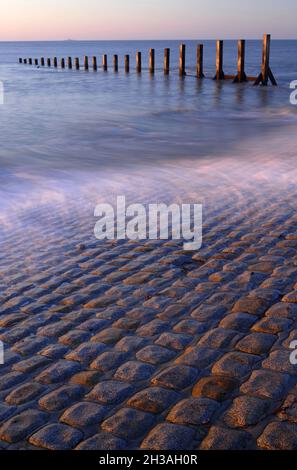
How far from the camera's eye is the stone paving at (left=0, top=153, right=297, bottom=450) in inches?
101

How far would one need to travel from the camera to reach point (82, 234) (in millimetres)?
5742

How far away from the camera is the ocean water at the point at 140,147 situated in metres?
7.78

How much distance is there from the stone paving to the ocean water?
1920mm

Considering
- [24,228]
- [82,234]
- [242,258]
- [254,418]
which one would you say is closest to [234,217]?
[242,258]

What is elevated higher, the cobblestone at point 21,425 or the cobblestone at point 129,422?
the cobblestone at point 129,422

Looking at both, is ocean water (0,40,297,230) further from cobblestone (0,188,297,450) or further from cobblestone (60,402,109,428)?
cobblestone (60,402,109,428)

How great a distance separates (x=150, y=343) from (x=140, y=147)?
9037 millimetres

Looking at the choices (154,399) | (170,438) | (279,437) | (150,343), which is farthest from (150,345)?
(279,437)

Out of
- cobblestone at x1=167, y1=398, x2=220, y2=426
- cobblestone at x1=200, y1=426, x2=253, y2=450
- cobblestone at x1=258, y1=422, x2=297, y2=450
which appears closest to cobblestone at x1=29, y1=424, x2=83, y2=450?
cobblestone at x1=167, y1=398, x2=220, y2=426

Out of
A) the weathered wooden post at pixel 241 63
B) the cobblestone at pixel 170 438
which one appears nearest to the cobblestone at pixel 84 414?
the cobblestone at pixel 170 438

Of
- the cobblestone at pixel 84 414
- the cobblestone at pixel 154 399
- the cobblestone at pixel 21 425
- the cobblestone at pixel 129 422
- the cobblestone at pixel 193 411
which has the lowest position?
the cobblestone at pixel 21 425

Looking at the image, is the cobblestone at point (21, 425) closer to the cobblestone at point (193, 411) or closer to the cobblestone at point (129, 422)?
the cobblestone at point (129, 422)

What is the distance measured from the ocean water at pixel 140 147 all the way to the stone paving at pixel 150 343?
1.92m

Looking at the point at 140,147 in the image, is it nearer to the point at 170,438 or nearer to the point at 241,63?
the point at 170,438
